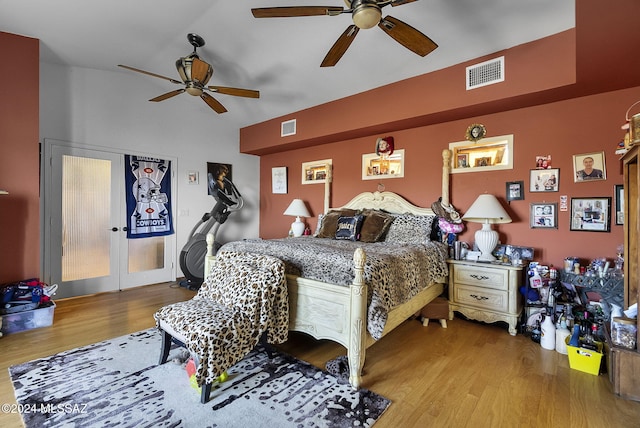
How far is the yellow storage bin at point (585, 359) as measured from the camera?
221cm

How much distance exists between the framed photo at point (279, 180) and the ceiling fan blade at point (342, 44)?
3288 mm

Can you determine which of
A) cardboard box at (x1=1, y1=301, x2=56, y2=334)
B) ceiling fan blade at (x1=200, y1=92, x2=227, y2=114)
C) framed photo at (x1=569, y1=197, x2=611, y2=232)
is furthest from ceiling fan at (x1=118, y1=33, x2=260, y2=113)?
framed photo at (x1=569, y1=197, x2=611, y2=232)

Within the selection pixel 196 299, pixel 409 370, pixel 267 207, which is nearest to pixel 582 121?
pixel 409 370

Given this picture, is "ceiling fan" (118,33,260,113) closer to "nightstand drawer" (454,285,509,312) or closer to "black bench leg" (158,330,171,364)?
"black bench leg" (158,330,171,364)

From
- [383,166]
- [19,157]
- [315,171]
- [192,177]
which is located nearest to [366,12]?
[383,166]

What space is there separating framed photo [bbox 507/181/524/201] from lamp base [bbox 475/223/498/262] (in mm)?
448

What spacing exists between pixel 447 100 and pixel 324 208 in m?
2.47

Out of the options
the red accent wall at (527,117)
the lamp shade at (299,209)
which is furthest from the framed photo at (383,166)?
the lamp shade at (299,209)

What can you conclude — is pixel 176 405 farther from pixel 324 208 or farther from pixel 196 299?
pixel 324 208

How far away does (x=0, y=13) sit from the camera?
109 inches

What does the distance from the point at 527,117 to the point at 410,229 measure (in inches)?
68.2

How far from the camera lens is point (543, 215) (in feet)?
10.2

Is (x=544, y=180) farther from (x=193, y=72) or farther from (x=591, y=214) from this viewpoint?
(x=193, y=72)

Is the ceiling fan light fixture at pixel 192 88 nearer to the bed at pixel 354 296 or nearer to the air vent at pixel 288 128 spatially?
the bed at pixel 354 296
